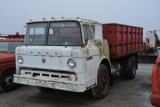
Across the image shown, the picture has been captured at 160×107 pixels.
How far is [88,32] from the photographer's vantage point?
6.59 meters

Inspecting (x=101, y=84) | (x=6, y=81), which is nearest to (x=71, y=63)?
(x=101, y=84)

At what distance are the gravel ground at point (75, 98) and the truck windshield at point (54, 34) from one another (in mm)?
1614

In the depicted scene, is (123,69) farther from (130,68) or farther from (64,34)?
(64,34)

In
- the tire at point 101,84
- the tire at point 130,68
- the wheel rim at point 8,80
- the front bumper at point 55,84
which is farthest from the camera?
the tire at point 130,68

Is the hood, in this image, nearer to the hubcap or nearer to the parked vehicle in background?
the hubcap

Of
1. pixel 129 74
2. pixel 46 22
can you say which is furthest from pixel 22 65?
pixel 129 74

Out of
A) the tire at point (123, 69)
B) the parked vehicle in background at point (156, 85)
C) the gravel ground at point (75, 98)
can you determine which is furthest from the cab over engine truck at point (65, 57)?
the tire at point (123, 69)

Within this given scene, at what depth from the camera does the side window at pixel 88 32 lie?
641 centimetres

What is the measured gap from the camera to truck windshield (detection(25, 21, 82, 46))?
20.6 feet

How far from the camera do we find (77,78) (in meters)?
5.91

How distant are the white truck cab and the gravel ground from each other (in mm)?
404

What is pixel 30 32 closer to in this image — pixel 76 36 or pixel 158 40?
pixel 76 36

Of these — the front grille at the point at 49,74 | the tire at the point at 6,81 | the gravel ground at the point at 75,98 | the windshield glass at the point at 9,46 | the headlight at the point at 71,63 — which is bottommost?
the gravel ground at the point at 75,98

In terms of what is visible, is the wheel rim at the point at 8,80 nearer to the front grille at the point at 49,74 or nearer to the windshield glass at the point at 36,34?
the front grille at the point at 49,74
